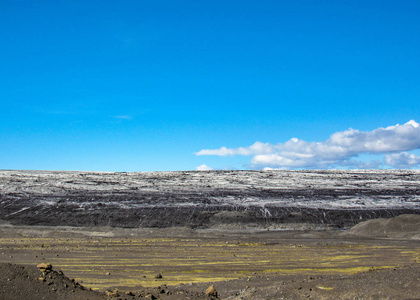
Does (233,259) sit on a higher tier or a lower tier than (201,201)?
lower

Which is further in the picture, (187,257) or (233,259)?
(187,257)

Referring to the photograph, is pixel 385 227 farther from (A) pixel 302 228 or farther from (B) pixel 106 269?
(B) pixel 106 269

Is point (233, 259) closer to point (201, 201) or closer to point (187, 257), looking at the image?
point (187, 257)

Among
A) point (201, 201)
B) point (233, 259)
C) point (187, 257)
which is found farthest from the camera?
point (201, 201)

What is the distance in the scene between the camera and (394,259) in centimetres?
1920

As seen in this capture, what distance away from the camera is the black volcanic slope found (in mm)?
33094

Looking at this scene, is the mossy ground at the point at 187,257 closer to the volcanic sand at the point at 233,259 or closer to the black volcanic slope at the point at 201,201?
the volcanic sand at the point at 233,259

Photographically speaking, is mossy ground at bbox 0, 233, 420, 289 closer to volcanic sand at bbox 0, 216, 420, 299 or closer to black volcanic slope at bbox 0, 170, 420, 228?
volcanic sand at bbox 0, 216, 420, 299

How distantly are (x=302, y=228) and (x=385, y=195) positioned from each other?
50.8 ft

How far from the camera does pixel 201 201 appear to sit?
126ft

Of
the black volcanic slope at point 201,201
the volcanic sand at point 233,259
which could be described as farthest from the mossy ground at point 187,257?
the black volcanic slope at point 201,201

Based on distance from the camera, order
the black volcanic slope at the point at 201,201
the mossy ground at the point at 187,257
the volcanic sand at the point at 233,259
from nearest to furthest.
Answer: the volcanic sand at the point at 233,259, the mossy ground at the point at 187,257, the black volcanic slope at the point at 201,201

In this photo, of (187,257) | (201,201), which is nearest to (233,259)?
(187,257)

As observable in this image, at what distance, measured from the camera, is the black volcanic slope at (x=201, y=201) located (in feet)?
109
